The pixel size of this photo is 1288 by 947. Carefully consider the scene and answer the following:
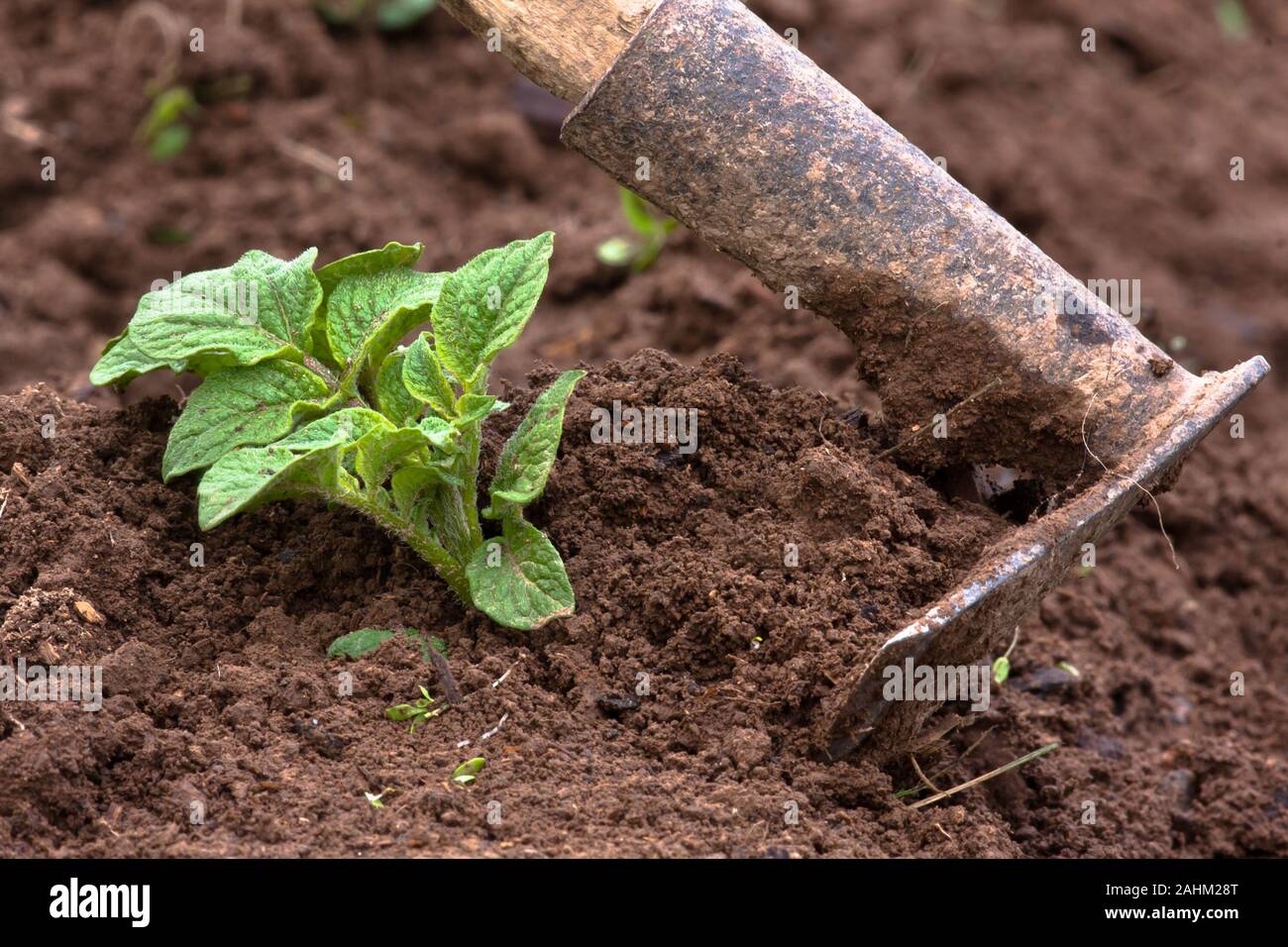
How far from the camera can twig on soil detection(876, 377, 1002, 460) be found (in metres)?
2.59

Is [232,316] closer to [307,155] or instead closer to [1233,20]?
[307,155]

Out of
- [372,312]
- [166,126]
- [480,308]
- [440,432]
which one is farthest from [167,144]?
[440,432]

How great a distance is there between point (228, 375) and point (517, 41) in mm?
760

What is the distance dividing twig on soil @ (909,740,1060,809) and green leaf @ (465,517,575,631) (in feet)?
2.24

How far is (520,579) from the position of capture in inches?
94.2

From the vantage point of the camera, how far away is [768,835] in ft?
6.97

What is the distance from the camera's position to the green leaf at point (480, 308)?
238 centimetres

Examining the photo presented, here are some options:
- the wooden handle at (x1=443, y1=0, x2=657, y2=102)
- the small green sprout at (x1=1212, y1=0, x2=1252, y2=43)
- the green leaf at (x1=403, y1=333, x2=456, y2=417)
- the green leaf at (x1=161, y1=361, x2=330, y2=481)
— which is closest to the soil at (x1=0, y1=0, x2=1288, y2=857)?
the green leaf at (x1=161, y1=361, x2=330, y2=481)

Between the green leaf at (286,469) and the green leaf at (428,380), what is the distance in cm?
12

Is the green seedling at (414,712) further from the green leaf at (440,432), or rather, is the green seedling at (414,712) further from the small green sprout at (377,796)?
the green leaf at (440,432)

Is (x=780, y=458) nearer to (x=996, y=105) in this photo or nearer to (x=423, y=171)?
(x=423, y=171)

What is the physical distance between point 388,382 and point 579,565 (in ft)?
1.51

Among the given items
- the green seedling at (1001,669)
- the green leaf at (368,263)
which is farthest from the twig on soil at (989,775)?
the green leaf at (368,263)
